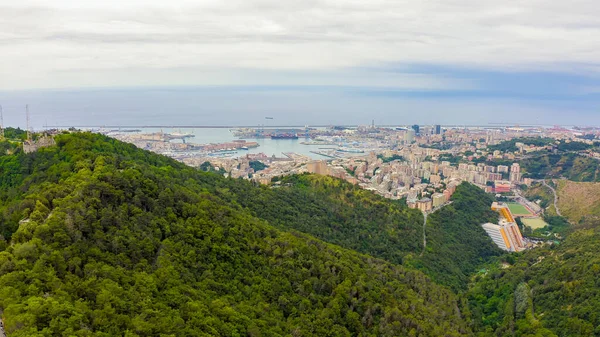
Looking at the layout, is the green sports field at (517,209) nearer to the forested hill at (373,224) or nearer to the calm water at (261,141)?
the forested hill at (373,224)

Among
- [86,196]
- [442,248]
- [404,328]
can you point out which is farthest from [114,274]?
[442,248]

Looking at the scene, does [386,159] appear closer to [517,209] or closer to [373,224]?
[517,209]

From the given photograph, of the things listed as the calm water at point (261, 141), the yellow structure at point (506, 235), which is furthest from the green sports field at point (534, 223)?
the calm water at point (261, 141)

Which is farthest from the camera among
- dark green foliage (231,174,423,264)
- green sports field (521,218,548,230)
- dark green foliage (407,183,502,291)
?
green sports field (521,218,548,230)

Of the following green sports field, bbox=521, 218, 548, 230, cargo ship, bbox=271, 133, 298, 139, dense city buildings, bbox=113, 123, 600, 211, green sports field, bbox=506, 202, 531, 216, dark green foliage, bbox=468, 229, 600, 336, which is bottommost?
green sports field, bbox=521, 218, 548, 230

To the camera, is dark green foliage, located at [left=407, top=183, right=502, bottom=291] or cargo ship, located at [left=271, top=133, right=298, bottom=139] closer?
dark green foliage, located at [left=407, top=183, right=502, bottom=291]

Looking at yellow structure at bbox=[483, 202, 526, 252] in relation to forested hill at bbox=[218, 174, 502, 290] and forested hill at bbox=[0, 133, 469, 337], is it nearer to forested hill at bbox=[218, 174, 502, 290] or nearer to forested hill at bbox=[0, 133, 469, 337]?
forested hill at bbox=[218, 174, 502, 290]

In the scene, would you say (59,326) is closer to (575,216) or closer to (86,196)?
(86,196)

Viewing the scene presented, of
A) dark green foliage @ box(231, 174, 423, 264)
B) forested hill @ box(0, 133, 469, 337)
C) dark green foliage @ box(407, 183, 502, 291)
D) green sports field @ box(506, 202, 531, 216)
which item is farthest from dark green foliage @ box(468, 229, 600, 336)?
green sports field @ box(506, 202, 531, 216)
